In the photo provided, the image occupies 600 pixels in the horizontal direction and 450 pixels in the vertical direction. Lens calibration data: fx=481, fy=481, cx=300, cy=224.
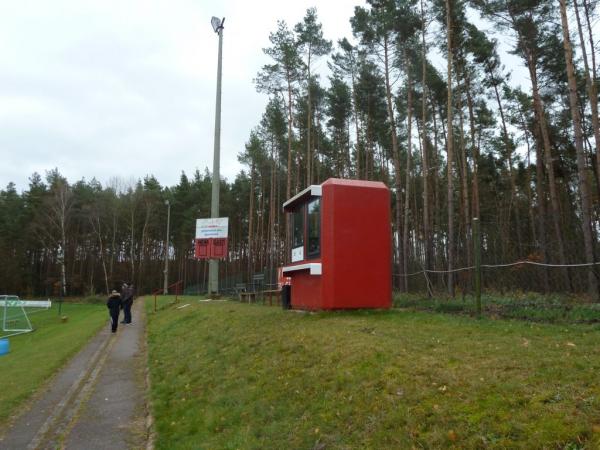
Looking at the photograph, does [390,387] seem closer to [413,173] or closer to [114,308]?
[114,308]

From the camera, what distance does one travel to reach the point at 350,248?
11.4 m

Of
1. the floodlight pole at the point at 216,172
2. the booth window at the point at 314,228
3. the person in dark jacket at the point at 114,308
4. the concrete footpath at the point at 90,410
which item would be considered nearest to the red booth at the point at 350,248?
the booth window at the point at 314,228

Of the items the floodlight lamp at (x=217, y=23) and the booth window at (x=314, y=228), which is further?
the floodlight lamp at (x=217, y=23)

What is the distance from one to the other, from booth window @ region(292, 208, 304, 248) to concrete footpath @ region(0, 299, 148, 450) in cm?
497

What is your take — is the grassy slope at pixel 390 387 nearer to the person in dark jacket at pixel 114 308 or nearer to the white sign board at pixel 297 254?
the white sign board at pixel 297 254

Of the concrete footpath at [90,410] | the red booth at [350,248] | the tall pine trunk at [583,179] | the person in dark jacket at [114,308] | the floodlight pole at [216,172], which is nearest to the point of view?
the concrete footpath at [90,410]

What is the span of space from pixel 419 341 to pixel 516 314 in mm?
3229

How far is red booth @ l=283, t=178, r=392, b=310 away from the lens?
11.3 meters

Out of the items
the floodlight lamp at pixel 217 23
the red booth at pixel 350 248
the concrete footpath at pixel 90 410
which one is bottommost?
the concrete footpath at pixel 90 410

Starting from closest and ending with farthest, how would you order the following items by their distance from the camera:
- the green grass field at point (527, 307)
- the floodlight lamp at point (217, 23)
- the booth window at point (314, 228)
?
the green grass field at point (527, 307) < the booth window at point (314, 228) < the floodlight lamp at point (217, 23)

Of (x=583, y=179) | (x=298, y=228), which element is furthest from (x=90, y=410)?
(x=583, y=179)

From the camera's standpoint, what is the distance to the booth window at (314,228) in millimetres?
11898

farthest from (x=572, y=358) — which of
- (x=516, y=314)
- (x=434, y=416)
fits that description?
(x=516, y=314)

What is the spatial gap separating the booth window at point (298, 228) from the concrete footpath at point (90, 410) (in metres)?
4.97
